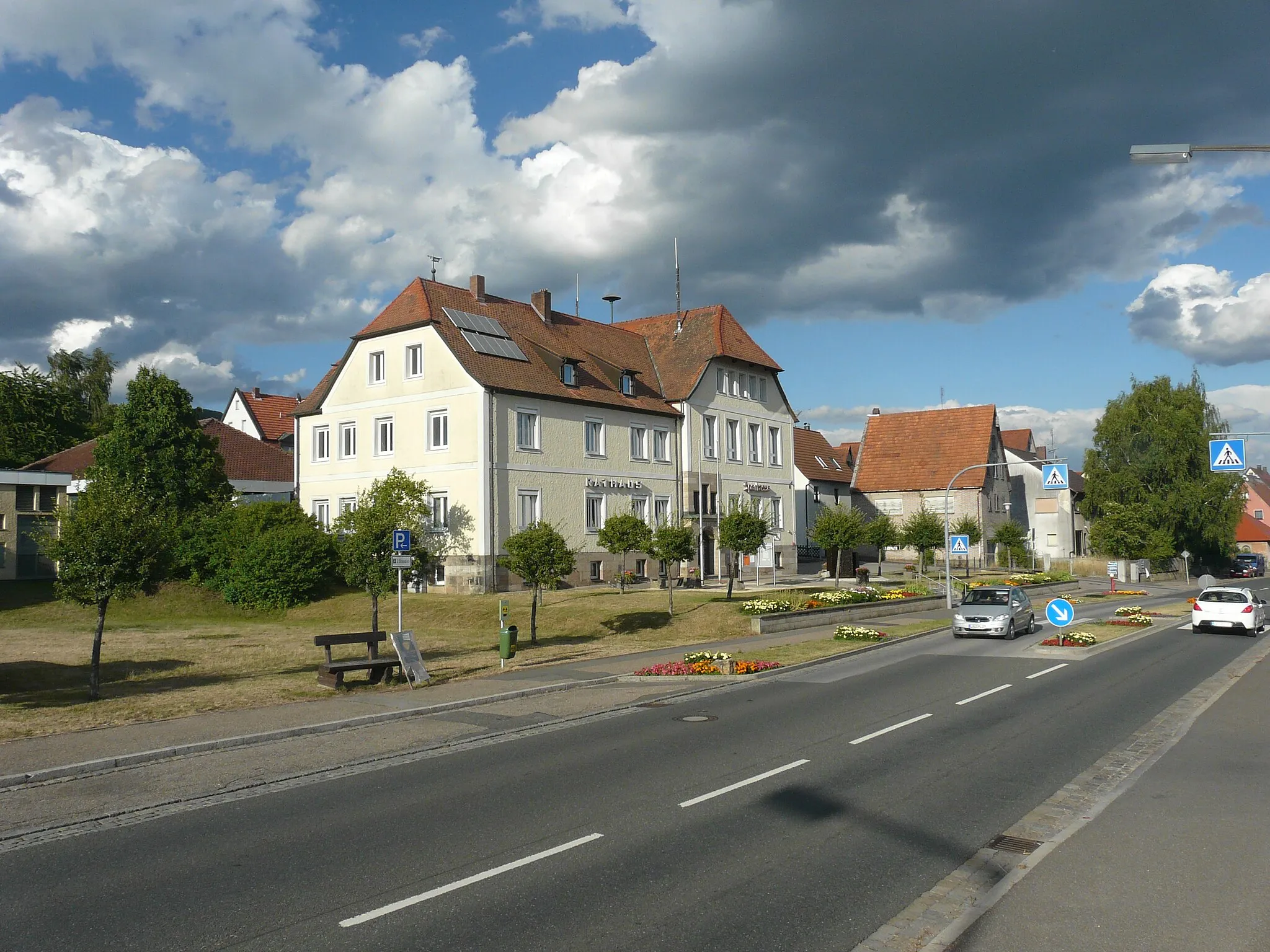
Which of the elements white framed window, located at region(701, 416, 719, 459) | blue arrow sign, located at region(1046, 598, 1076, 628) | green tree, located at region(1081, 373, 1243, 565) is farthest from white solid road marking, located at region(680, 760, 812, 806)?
green tree, located at region(1081, 373, 1243, 565)

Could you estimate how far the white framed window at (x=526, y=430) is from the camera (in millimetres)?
44500

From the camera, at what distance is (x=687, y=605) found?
1387 inches

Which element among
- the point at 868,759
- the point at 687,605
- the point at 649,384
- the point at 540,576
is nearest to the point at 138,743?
the point at 868,759

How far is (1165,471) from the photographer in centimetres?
7444

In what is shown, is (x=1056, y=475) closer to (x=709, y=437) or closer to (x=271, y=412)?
(x=709, y=437)

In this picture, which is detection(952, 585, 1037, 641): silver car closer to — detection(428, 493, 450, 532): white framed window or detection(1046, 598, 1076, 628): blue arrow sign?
detection(1046, 598, 1076, 628): blue arrow sign

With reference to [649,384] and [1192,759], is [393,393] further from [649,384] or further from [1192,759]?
[1192,759]

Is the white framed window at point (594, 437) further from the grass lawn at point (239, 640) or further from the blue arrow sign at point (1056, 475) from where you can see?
the blue arrow sign at point (1056, 475)

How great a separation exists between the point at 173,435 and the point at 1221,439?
4303cm

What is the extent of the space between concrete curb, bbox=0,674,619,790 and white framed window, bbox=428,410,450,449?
26.4 metres

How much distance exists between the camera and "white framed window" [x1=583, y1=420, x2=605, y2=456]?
1873 inches

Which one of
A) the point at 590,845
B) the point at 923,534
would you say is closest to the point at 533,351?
the point at 923,534

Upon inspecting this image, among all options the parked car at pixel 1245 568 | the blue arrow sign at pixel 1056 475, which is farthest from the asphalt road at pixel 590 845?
the parked car at pixel 1245 568

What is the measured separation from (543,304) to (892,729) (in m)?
41.1
